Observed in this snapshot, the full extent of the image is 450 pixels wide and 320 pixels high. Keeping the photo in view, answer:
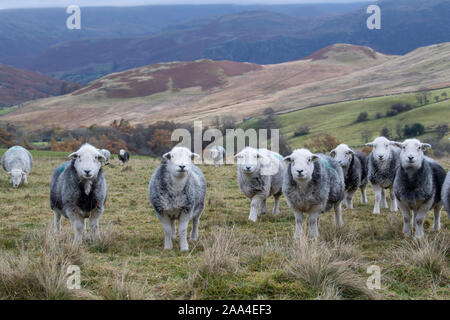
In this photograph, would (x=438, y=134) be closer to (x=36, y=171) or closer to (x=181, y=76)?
(x=36, y=171)

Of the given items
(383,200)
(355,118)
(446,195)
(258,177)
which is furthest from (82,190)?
(355,118)

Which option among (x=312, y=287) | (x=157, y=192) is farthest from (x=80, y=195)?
(x=312, y=287)

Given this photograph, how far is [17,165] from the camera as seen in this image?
1653 centimetres

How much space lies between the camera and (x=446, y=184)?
7883 millimetres

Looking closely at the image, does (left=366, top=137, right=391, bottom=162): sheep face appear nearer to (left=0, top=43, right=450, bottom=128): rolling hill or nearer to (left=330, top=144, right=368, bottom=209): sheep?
(left=330, top=144, right=368, bottom=209): sheep

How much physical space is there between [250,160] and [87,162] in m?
3.95

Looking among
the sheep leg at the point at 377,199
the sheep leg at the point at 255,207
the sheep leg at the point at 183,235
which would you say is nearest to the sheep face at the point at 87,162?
the sheep leg at the point at 183,235

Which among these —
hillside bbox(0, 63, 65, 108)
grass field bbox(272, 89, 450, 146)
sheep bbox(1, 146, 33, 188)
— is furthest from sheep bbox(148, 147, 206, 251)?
hillside bbox(0, 63, 65, 108)

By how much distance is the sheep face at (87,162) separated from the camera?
754 centimetres

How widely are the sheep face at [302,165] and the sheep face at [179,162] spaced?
179cm

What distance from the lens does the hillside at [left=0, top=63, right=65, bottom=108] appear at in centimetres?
14800

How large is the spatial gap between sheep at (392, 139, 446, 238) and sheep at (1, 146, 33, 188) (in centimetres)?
1281

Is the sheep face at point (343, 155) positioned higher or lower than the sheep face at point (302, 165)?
higher

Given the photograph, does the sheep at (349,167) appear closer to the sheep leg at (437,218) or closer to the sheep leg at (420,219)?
the sheep leg at (437,218)
